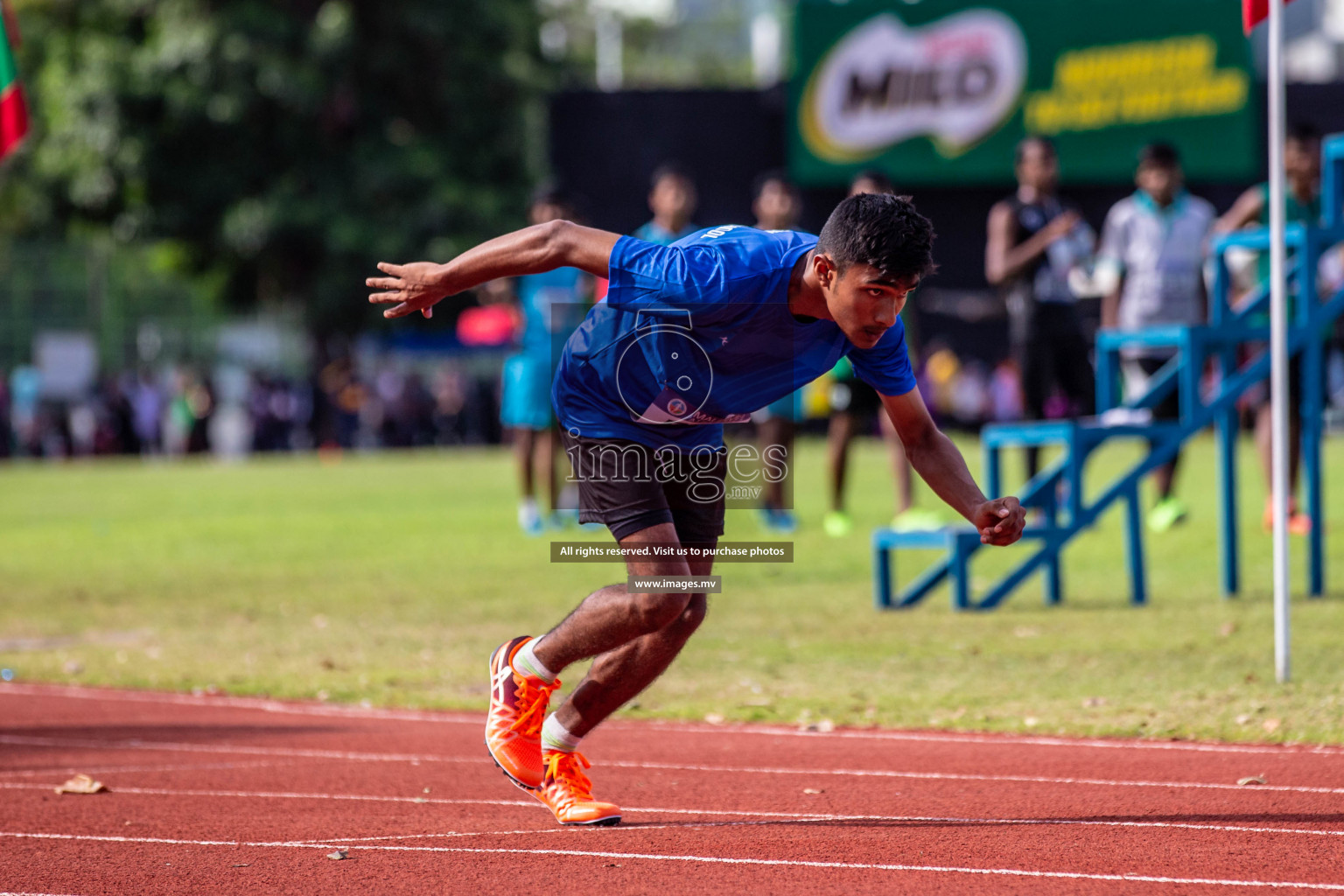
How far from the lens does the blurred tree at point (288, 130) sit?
3694 centimetres

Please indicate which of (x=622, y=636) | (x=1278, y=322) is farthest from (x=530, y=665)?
(x=1278, y=322)

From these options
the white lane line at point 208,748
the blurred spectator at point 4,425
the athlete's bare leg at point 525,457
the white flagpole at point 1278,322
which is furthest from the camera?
the blurred spectator at point 4,425

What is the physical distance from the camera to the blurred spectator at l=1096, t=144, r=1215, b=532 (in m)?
11.9

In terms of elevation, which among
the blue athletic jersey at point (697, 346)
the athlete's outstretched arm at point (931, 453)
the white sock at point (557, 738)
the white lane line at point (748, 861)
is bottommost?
the white lane line at point (748, 861)

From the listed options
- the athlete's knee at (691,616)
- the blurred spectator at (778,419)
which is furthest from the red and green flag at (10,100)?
the athlete's knee at (691,616)

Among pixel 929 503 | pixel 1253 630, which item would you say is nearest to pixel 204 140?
pixel 929 503

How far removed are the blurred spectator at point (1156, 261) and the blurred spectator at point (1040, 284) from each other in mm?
284

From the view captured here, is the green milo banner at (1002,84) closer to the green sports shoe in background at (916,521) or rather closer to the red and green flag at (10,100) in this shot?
the green sports shoe in background at (916,521)

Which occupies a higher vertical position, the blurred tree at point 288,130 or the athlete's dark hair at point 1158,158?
Result: the blurred tree at point 288,130

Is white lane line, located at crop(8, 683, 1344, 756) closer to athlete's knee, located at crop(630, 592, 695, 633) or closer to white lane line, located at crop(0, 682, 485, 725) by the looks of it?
white lane line, located at crop(0, 682, 485, 725)

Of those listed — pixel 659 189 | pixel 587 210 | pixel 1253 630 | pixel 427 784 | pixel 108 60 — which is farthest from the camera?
pixel 108 60

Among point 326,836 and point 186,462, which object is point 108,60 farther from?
point 326,836

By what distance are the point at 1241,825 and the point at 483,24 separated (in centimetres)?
3579

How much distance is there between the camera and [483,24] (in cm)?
3884
